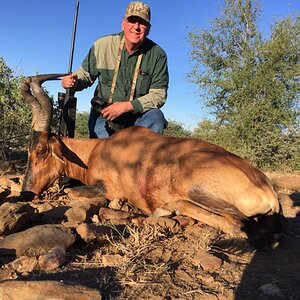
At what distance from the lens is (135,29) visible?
5.40m

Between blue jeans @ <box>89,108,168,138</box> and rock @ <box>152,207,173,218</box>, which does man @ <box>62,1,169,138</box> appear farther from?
rock @ <box>152,207,173,218</box>

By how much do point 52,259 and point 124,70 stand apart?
3.94 m

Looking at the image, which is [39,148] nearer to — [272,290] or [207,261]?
[207,261]

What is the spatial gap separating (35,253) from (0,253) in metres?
0.22

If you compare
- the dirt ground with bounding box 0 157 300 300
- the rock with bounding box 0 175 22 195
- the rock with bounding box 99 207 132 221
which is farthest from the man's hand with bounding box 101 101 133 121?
the dirt ground with bounding box 0 157 300 300

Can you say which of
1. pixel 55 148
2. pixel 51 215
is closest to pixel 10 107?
pixel 55 148

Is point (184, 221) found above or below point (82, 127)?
below

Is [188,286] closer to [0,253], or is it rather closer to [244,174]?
[0,253]

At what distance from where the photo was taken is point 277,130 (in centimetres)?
1028

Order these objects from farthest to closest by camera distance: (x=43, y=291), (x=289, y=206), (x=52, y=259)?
1. (x=289, y=206)
2. (x=52, y=259)
3. (x=43, y=291)

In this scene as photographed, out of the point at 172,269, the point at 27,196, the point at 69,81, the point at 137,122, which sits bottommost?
the point at 27,196

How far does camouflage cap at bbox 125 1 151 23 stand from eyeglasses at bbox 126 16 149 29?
0.07 metres

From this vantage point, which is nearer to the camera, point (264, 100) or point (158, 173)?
point (158, 173)

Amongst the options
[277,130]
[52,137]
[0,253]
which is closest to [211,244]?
[0,253]
